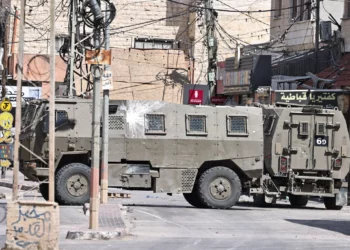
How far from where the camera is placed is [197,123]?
24078 mm

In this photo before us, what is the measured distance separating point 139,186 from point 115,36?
2927cm

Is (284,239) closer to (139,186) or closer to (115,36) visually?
(139,186)

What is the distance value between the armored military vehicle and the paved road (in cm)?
68

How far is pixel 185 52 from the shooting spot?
49344 millimetres

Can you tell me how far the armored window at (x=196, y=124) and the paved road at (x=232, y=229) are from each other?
78.9 inches

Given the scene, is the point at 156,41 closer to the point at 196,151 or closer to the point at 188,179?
the point at 196,151

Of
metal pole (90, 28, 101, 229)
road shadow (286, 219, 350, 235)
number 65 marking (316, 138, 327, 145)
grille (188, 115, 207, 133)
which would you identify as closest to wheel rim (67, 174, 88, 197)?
grille (188, 115, 207, 133)

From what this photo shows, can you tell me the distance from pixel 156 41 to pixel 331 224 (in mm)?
32582

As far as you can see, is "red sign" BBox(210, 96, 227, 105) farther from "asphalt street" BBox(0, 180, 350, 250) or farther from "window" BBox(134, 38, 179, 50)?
"asphalt street" BBox(0, 180, 350, 250)

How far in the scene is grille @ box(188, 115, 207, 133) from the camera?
78.7 ft

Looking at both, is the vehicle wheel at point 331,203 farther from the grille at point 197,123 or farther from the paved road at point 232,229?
the grille at point 197,123

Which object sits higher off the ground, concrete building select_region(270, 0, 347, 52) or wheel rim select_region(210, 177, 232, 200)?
concrete building select_region(270, 0, 347, 52)

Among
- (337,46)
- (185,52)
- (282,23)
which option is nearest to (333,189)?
(337,46)

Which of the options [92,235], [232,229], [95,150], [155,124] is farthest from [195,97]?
[92,235]
